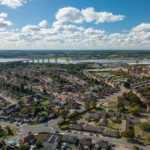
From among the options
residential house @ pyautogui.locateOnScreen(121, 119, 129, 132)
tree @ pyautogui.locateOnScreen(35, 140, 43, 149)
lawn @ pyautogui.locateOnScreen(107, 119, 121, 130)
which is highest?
residential house @ pyautogui.locateOnScreen(121, 119, 129, 132)

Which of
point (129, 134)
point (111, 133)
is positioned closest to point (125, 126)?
point (129, 134)

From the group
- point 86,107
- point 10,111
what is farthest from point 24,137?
point 86,107

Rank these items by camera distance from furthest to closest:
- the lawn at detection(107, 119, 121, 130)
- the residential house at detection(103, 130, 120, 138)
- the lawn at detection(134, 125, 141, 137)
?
1. the lawn at detection(107, 119, 121, 130)
2. the lawn at detection(134, 125, 141, 137)
3. the residential house at detection(103, 130, 120, 138)

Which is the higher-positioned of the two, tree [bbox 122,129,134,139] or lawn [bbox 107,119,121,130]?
tree [bbox 122,129,134,139]

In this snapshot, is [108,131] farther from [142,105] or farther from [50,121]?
[142,105]

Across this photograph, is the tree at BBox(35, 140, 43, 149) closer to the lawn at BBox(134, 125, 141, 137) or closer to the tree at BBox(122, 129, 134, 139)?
the tree at BBox(122, 129, 134, 139)

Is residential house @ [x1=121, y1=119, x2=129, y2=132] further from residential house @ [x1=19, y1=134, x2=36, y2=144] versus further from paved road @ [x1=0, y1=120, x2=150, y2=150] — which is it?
residential house @ [x1=19, y1=134, x2=36, y2=144]

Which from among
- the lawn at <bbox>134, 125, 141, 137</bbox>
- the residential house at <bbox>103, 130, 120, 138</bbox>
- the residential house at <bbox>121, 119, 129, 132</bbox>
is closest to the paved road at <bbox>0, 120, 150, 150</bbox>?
the residential house at <bbox>103, 130, 120, 138</bbox>

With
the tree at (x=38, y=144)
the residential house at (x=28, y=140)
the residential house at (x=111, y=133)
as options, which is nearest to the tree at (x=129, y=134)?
the residential house at (x=111, y=133)

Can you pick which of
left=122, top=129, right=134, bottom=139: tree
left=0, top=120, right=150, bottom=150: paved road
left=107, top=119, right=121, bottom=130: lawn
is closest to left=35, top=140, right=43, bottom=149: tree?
left=0, top=120, right=150, bottom=150: paved road

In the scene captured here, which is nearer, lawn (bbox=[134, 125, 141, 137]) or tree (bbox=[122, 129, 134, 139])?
tree (bbox=[122, 129, 134, 139])

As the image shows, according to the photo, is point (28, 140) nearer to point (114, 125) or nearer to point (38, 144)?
point (38, 144)

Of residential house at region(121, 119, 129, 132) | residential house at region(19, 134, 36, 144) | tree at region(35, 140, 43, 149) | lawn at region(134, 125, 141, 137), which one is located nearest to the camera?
tree at region(35, 140, 43, 149)
